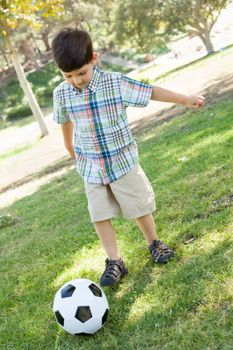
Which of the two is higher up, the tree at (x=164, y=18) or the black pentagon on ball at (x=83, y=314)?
the black pentagon on ball at (x=83, y=314)

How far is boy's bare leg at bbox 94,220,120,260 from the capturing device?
147 inches

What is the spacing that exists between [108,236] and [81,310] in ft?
2.48

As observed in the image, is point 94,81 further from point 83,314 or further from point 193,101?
point 83,314

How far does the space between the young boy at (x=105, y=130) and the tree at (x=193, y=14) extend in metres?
28.0

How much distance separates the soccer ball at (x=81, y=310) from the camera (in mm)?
3092

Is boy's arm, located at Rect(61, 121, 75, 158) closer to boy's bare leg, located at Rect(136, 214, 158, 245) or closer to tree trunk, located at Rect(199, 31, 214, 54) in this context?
boy's bare leg, located at Rect(136, 214, 158, 245)

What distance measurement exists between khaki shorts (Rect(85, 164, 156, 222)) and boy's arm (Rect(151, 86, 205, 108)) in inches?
21.7

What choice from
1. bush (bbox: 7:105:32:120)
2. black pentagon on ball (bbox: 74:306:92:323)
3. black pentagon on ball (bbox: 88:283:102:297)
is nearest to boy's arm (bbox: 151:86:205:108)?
black pentagon on ball (bbox: 88:283:102:297)

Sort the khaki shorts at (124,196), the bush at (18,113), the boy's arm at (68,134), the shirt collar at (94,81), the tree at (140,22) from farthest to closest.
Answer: the bush at (18,113)
the tree at (140,22)
the boy's arm at (68,134)
the khaki shorts at (124,196)
the shirt collar at (94,81)

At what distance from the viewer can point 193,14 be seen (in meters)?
30.5

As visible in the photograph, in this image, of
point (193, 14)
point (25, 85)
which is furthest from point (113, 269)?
point (193, 14)

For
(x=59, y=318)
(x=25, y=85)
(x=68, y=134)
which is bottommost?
(x=25, y=85)

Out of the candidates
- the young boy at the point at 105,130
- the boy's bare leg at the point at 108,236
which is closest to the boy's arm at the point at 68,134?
the young boy at the point at 105,130

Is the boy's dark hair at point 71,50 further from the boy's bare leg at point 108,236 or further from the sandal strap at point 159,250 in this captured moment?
the sandal strap at point 159,250
